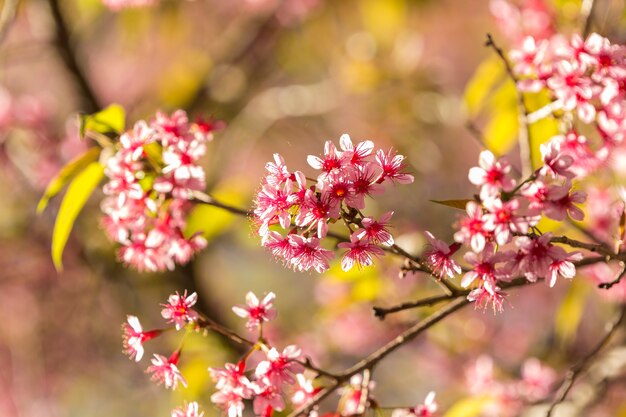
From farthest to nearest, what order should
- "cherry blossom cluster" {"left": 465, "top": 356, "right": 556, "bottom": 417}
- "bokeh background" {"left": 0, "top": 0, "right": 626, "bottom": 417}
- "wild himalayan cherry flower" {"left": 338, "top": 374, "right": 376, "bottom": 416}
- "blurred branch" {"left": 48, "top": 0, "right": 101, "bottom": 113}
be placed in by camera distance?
"blurred branch" {"left": 48, "top": 0, "right": 101, "bottom": 113}, "bokeh background" {"left": 0, "top": 0, "right": 626, "bottom": 417}, "cherry blossom cluster" {"left": 465, "top": 356, "right": 556, "bottom": 417}, "wild himalayan cherry flower" {"left": 338, "top": 374, "right": 376, "bottom": 416}

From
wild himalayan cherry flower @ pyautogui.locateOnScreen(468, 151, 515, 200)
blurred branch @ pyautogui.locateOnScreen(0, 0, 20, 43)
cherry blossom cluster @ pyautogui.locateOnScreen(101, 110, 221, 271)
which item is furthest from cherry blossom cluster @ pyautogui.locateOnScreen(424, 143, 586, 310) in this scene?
blurred branch @ pyautogui.locateOnScreen(0, 0, 20, 43)

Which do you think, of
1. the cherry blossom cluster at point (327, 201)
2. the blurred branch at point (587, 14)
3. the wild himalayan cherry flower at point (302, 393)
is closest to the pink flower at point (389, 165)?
the cherry blossom cluster at point (327, 201)

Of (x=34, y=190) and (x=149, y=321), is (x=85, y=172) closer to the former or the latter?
(x=34, y=190)

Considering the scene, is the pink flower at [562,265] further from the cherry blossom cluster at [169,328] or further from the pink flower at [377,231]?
the cherry blossom cluster at [169,328]

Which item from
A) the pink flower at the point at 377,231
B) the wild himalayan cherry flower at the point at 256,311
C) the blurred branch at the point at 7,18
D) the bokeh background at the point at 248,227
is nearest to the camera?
the pink flower at the point at 377,231

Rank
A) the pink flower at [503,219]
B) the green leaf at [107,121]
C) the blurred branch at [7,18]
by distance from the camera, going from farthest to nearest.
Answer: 1. the blurred branch at [7,18]
2. the green leaf at [107,121]
3. the pink flower at [503,219]

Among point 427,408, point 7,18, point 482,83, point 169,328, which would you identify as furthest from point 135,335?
point 482,83

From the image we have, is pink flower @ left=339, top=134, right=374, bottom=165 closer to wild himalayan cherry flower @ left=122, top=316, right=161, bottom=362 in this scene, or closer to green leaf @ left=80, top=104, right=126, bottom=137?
wild himalayan cherry flower @ left=122, top=316, right=161, bottom=362

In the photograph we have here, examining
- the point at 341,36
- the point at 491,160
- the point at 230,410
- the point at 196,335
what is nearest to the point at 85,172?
the point at 230,410

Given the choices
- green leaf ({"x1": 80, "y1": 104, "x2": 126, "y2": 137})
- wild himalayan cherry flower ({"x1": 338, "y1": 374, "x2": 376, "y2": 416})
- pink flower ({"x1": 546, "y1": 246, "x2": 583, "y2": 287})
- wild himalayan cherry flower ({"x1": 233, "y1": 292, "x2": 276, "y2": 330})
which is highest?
pink flower ({"x1": 546, "y1": 246, "x2": 583, "y2": 287})
